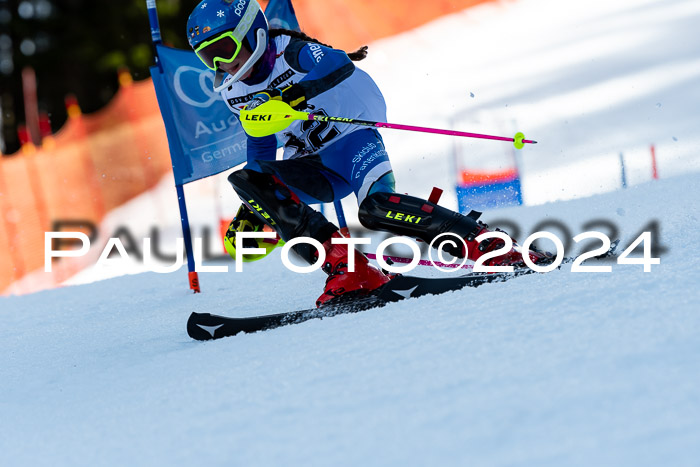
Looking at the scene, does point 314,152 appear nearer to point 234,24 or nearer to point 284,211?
point 284,211

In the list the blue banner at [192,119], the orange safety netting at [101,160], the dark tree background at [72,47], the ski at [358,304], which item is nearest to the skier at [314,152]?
the ski at [358,304]

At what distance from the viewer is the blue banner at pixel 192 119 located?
4.93 m

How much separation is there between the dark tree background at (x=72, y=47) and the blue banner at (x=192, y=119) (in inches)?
486

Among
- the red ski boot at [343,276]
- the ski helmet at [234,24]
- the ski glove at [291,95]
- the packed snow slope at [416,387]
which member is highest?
the ski helmet at [234,24]

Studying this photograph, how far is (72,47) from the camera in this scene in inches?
726

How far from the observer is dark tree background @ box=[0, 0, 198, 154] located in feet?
57.4

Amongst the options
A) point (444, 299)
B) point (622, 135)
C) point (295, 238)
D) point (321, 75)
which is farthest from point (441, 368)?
point (622, 135)

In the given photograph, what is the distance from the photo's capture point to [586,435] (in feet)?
4.89

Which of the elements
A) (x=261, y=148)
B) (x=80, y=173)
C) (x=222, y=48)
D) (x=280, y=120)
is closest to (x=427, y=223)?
(x=280, y=120)

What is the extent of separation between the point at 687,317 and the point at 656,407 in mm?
519

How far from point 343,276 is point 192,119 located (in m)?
2.21

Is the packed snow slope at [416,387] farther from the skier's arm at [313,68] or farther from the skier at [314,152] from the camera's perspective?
the skier's arm at [313,68]

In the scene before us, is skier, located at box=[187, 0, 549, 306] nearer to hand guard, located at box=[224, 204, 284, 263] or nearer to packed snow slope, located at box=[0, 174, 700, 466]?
hand guard, located at box=[224, 204, 284, 263]

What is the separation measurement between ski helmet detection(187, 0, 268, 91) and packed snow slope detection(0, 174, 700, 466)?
116cm
